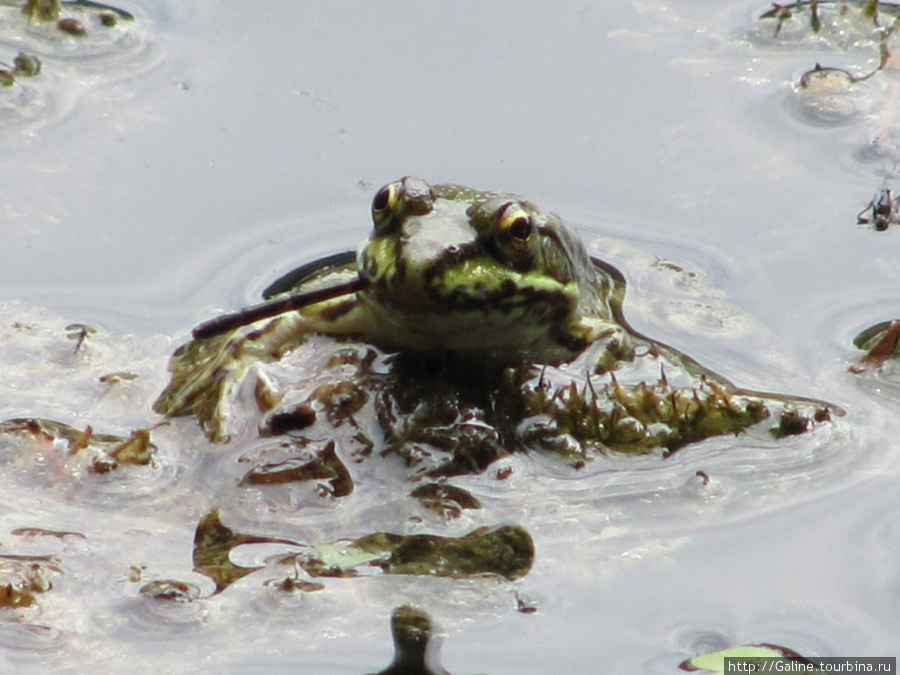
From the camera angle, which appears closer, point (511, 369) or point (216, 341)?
point (511, 369)

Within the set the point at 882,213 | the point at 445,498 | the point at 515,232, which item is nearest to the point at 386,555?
the point at 445,498

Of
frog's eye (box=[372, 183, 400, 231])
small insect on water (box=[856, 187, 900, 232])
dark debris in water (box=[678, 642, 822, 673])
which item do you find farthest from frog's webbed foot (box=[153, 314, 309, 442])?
small insect on water (box=[856, 187, 900, 232])

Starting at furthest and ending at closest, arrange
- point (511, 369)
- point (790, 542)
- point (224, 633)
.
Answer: point (511, 369) < point (790, 542) < point (224, 633)

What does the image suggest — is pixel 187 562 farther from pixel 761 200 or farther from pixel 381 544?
pixel 761 200

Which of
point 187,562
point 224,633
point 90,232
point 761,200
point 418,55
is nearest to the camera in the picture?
point 224,633

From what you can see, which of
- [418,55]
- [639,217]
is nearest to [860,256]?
[639,217]

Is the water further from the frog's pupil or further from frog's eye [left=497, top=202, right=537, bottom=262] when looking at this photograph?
the frog's pupil

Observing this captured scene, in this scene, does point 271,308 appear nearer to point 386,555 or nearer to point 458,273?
point 458,273
